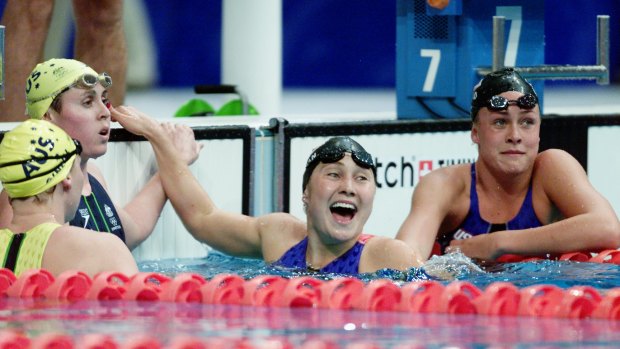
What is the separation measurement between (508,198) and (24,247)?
2261 millimetres

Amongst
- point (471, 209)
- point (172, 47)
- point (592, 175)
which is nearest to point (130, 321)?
point (471, 209)

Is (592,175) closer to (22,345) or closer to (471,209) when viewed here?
(471,209)

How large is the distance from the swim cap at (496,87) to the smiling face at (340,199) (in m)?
0.77

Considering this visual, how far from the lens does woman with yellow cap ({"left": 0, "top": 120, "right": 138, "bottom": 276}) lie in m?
3.96

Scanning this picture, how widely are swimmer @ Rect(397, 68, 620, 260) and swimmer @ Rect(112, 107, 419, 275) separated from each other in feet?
1.06

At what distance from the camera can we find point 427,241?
5.11 metres

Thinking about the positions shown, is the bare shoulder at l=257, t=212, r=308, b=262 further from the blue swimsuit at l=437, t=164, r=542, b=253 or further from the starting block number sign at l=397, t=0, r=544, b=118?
the starting block number sign at l=397, t=0, r=544, b=118

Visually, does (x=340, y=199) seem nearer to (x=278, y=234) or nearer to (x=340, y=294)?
(x=278, y=234)

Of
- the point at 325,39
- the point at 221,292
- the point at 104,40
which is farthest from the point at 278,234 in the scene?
the point at 325,39

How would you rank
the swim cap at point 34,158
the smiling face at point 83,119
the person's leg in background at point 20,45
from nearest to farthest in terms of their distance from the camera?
the swim cap at point 34,158
the smiling face at point 83,119
the person's leg in background at point 20,45

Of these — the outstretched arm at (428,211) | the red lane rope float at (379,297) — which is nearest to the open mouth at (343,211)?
the outstretched arm at (428,211)

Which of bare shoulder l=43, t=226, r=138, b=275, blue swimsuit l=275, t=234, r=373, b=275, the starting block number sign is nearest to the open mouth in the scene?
blue swimsuit l=275, t=234, r=373, b=275

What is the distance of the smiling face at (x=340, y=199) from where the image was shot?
4.74 m

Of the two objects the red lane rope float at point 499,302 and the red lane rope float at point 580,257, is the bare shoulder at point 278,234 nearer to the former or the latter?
the red lane rope float at point 580,257
